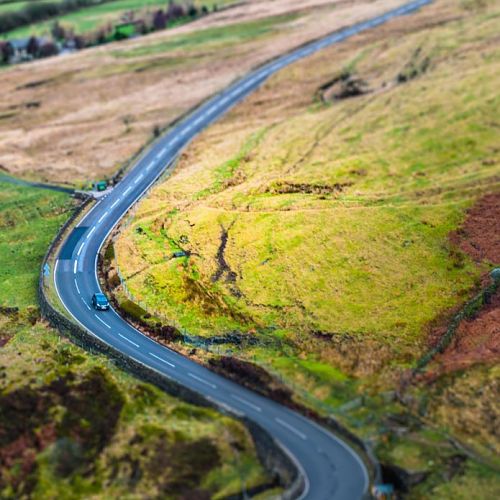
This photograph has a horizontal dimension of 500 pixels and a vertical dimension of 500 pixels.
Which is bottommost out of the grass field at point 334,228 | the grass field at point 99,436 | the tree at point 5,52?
the grass field at point 334,228

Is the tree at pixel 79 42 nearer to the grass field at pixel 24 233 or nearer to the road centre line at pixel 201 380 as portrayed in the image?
the grass field at pixel 24 233

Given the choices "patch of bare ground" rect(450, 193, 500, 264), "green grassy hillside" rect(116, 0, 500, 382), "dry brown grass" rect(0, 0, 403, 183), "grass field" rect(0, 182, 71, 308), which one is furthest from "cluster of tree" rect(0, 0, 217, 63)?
"patch of bare ground" rect(450, 193, 500, 264)

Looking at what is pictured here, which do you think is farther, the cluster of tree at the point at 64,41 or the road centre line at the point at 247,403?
the cluster of tree at the point at 64,41

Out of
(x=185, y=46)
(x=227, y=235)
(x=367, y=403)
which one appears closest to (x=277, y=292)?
(x=227, y=235)

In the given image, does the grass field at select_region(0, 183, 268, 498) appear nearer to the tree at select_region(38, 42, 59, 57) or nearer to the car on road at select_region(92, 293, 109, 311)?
the car on road at select_region(92, 293, 109, 311)

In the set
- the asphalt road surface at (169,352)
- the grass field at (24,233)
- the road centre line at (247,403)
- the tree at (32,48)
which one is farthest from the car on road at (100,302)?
the tree at (32,48)
